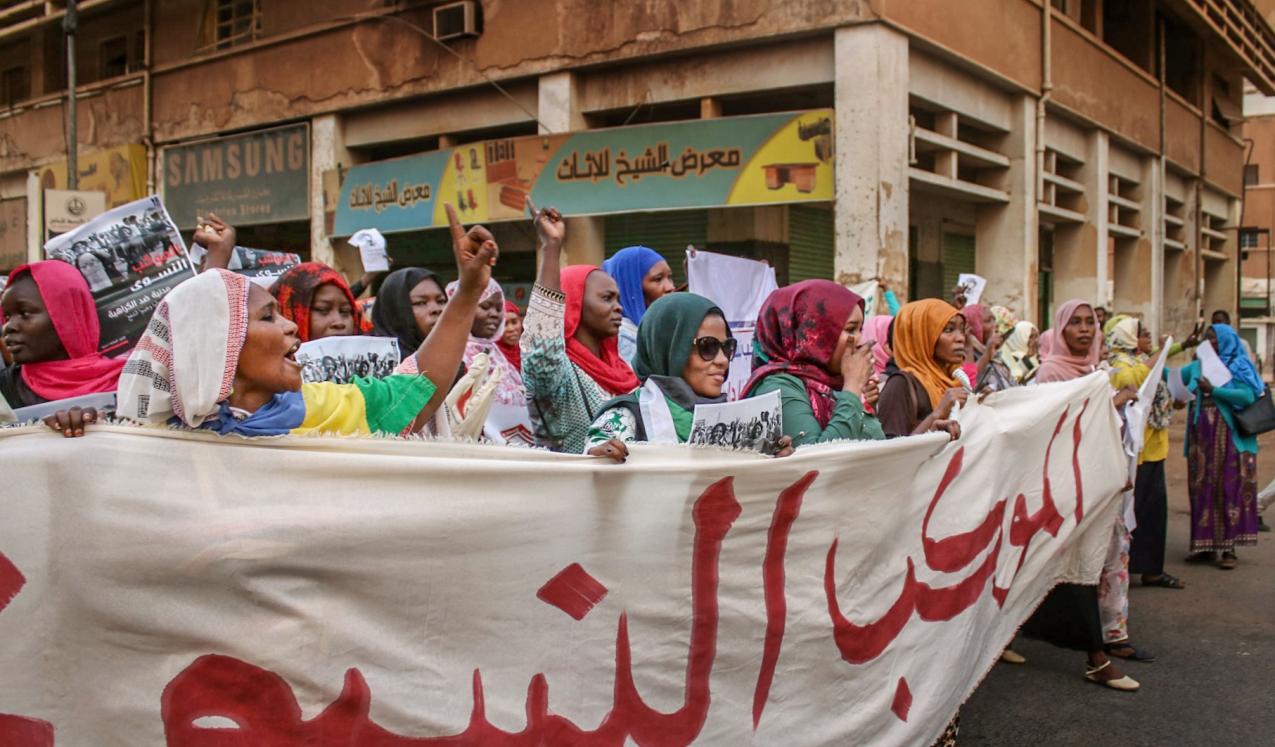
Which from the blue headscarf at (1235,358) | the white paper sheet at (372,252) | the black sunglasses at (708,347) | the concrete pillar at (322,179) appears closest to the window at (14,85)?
the concrete pillar at (322,179)

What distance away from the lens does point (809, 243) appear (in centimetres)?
1196

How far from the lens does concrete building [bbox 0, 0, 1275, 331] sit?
9.88 m

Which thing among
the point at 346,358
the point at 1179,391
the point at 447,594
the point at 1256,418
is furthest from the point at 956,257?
the point at 447,594

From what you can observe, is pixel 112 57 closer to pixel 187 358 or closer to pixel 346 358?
pixel 346 358

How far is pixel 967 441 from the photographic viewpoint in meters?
3.26

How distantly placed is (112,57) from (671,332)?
17772 millimetres

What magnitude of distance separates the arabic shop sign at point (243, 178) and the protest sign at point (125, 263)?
37.9 feet

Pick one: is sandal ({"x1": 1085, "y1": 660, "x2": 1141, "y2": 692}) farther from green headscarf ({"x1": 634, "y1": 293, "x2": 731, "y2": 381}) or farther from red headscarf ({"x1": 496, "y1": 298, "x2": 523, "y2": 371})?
red headscarf ({"x1": 496, "y1": 298, "x2": 523, "y2": 371})

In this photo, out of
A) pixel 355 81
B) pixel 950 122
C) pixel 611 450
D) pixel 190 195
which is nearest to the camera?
pixel 611 450

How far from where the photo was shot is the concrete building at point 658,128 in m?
9.88

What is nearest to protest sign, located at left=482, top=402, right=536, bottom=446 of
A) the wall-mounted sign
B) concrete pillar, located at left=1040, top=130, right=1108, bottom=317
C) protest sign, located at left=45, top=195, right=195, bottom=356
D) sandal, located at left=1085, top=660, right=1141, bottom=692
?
protest sign, located at left=45, top=195, right=195, bottom=356

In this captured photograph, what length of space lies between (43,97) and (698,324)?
1871 centimetres

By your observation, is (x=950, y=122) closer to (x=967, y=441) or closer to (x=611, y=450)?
(x=967, y=441)

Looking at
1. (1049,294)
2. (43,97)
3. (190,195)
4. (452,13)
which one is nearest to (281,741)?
(452,13)
